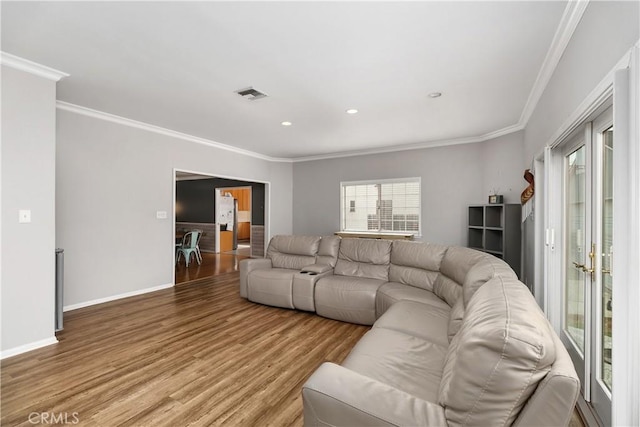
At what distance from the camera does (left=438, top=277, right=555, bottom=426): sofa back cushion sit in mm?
945

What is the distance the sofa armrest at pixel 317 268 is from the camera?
12.7 ft

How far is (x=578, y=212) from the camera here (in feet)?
7.48

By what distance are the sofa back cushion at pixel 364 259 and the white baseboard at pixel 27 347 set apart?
9.96 feet

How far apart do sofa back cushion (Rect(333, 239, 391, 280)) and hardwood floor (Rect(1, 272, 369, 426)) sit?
70 cm

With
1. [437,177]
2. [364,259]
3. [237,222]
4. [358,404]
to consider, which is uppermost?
[437,177]

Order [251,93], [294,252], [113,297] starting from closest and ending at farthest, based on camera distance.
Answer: [251,93], [113,297], [294,252]

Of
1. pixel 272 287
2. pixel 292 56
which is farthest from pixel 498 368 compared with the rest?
pixel 272 287

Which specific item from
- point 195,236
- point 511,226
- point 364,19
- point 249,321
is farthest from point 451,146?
point 195,236

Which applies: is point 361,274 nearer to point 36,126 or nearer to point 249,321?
point 249,321

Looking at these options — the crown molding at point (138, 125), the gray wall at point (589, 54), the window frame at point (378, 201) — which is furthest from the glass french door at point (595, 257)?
the crown molding at point (138, 125)

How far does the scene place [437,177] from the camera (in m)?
5.73

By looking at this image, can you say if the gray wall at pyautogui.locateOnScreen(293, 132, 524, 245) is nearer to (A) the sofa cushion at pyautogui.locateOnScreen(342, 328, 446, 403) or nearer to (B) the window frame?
(B) the window frame

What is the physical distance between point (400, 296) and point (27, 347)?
347 centimetres

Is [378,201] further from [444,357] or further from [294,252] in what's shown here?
[444,357]
